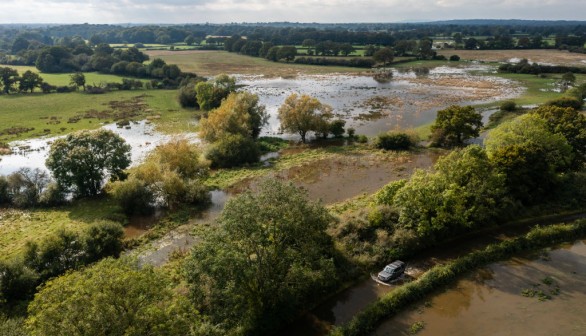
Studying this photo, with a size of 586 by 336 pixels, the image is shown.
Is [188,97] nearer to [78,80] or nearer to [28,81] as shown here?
[78,80]

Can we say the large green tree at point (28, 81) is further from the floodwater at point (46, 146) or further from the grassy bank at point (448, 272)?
the grassy bank at point (448, 272)

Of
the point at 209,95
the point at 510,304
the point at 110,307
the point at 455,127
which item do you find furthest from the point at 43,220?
the point at 455,127

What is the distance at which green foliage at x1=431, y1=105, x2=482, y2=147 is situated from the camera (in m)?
54.7

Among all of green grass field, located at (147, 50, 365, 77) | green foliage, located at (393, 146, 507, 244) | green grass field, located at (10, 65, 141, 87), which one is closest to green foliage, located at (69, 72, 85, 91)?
green grass field, located at (10, 65, 141, 87)

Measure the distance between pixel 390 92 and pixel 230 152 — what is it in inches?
2271

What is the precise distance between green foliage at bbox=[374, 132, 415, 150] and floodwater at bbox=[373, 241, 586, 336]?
27902 millimetres

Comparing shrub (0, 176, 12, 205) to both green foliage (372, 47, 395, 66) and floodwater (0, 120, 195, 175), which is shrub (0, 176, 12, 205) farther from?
green foliage (372, 47, 395, 66)

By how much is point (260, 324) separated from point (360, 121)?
176ft

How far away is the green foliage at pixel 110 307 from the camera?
50.6 ft

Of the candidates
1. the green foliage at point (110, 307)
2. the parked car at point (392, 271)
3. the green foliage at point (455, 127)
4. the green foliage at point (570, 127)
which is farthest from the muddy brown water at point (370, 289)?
the green foliage at point (455, 127)

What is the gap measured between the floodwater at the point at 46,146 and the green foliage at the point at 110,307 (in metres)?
37.0

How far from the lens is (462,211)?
1214 inches

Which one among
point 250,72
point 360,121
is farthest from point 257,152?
point 250,72

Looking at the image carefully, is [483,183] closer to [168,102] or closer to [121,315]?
[121,315]
